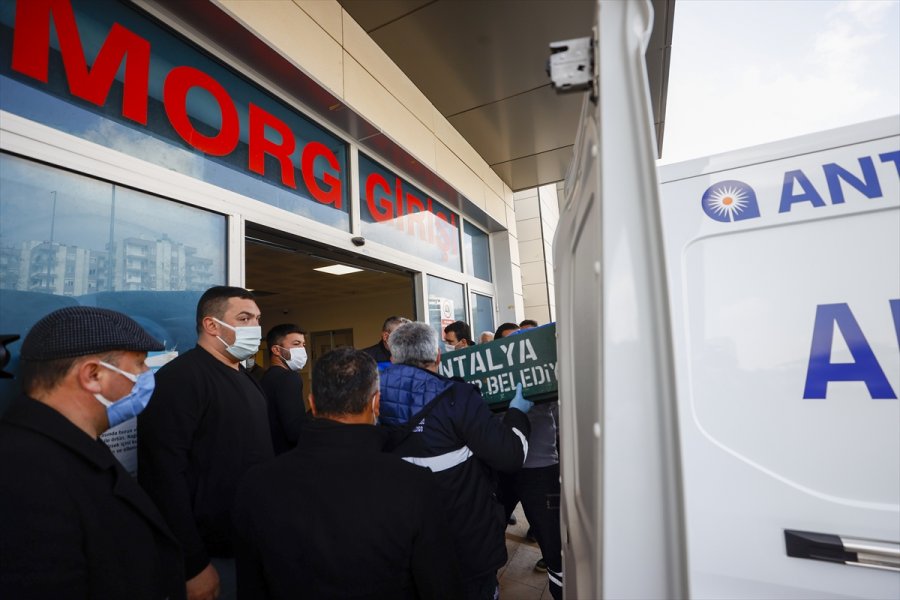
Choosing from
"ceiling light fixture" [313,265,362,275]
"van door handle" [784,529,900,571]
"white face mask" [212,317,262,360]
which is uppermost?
"ceiling light fixture" [313,265,362,275]

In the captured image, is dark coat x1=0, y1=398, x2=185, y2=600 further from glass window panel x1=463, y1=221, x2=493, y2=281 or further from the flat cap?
glass window panel x1=463, y1=221, x2=493, y2=281

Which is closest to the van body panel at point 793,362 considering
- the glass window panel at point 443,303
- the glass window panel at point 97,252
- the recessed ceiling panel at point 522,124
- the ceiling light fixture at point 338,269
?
the glass window panel at point 97,252

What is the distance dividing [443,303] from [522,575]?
3.23m

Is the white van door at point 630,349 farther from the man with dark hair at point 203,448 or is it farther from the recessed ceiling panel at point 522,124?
the recessed ceiling panel at point 522,124

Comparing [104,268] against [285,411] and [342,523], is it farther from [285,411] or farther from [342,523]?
[342,523]

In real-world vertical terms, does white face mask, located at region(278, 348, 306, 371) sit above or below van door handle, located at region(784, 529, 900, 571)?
above

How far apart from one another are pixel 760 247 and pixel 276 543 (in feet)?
5.07

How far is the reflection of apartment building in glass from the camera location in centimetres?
167

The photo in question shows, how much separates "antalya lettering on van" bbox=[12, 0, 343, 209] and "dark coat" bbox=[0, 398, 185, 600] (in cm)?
169

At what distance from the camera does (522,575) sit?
2.95m

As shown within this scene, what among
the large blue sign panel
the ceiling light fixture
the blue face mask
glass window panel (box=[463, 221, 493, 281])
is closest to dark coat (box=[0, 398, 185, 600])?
the blue face mask

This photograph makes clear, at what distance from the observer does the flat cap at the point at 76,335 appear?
1.14 metres

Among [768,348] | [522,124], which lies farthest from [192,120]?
[522,124]

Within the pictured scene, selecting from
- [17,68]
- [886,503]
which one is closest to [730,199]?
A: [886,503]
